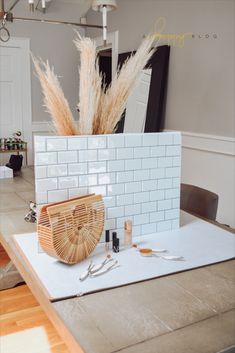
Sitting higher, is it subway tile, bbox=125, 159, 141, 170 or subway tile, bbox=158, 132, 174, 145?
subway tile, bbox=158, 132, 174, 145

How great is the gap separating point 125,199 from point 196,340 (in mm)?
578

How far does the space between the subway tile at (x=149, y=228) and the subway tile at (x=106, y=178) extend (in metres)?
0.20

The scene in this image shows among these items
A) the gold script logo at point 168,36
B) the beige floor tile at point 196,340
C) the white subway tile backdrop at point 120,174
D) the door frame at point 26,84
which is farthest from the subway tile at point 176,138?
the door frame at point 26,84

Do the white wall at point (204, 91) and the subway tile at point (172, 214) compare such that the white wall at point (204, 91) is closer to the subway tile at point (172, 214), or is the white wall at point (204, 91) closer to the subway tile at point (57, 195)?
the subway tile at point (172, 214)

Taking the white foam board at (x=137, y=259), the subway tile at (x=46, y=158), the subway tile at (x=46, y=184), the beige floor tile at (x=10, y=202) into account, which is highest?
the subway tile at (x=46, y=158)

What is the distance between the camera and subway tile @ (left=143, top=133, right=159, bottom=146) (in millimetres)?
1254

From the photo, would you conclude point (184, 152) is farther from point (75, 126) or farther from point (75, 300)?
point (75, 300)

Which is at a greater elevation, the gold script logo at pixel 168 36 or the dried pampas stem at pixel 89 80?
the gold script logo at pixel 168 36

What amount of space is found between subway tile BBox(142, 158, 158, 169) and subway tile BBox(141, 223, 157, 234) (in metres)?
0.20

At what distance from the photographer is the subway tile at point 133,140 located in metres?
1.22

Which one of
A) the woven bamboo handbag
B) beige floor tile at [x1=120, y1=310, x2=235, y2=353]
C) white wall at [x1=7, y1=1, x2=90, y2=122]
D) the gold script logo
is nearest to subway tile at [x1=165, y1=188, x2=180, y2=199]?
the woven bamboo handbag

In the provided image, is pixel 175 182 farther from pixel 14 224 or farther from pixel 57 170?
pixel 14 224

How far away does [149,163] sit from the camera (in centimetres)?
127

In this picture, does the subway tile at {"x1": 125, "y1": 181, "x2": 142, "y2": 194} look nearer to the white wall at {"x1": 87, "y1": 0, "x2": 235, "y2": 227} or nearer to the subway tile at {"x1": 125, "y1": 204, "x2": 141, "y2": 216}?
the subway tile at {"x1": 125, "y1": 204, "x2": 141, "y2": 216}
